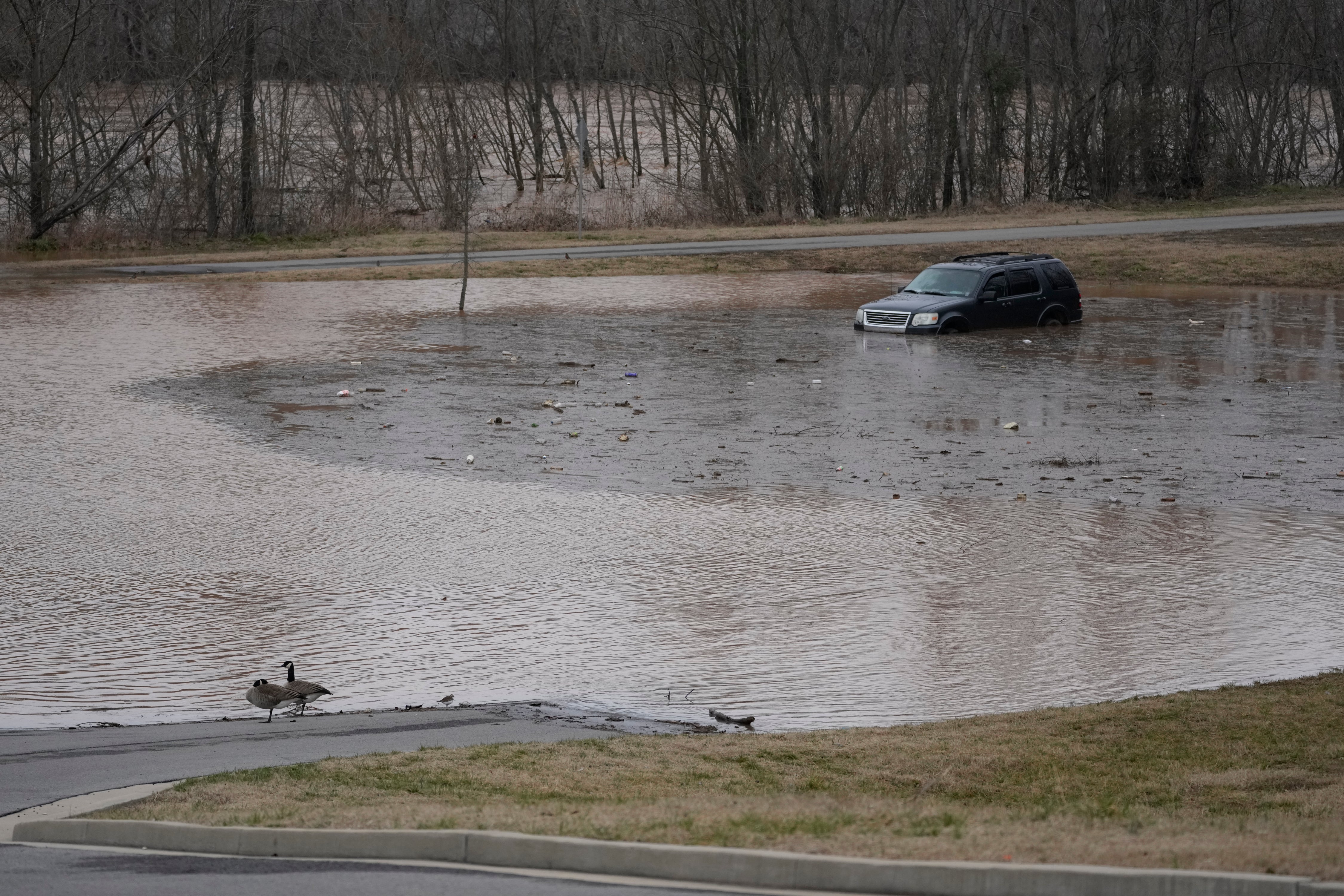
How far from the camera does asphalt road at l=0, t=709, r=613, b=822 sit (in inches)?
352

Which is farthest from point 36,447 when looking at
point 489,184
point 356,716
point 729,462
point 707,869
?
point 489,184

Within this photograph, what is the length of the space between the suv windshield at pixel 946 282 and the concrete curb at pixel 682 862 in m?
26.5

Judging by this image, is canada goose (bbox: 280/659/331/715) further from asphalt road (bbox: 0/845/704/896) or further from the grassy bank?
asphalt road (bbox: 0/845/704/896)

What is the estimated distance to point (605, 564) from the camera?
14805mm

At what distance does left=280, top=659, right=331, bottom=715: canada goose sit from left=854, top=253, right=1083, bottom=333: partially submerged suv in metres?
21.8

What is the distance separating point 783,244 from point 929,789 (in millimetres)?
39649

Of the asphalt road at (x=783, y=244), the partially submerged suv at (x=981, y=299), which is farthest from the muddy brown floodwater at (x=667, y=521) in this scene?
the asphalt road at (x=783, y=244)

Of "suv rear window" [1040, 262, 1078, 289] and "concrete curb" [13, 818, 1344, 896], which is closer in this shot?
"concrete curb" [13, 818, 1344, 896]

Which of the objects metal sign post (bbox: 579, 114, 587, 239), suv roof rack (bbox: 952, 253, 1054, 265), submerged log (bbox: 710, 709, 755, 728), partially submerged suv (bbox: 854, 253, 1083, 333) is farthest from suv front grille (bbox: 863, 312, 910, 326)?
submerged log (bbox: 710, 709, 755, 728)

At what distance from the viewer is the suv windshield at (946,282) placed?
3216 centimetres

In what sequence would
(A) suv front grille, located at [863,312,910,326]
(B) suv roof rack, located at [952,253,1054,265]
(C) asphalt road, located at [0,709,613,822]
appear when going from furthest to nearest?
(B) suv roof rack, located at [952,253,1054,265], (A) suv front grille, located at [863,312,910,326], (C) asphalt road, located at [0,709,613,822]

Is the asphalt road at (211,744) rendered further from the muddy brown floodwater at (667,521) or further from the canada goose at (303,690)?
the muddy brown floodwater at (667,521)

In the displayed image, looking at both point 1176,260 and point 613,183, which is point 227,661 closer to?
point 1176,260

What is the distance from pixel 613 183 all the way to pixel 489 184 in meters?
5.91
